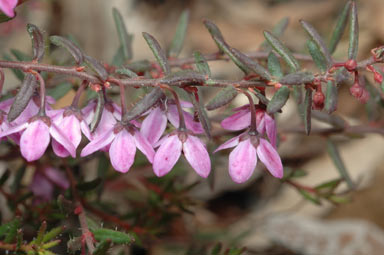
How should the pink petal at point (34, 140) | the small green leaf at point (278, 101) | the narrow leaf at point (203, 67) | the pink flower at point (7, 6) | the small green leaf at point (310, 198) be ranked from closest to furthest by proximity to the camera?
the pink flower at point (7, 6) < the pink petal at point (34, 140) < the small green leaf at point (278, 101) < the narrow leaf at point (203, 67) < the small green leaf at point (310, 198)

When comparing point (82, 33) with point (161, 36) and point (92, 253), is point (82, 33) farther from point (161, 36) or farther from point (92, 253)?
point (92, 253)

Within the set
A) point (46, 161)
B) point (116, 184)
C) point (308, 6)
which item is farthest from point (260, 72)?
point (308, 6)

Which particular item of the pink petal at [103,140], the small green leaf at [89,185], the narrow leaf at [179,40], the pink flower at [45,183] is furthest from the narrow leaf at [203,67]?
the pink flower at [45,183]

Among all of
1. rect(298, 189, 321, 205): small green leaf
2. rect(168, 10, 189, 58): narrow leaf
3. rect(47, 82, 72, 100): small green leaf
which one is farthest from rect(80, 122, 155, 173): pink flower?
rect(298, 189, 321, 205): small green leaf

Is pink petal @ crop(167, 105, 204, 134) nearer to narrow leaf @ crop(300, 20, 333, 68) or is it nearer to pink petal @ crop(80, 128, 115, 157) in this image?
pink petal @ crop(80, 128, 115, 157)

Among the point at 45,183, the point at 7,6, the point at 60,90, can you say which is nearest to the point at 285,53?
the point at 7,6

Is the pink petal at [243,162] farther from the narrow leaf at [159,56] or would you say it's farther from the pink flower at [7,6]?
the pink flower at [7,6]
